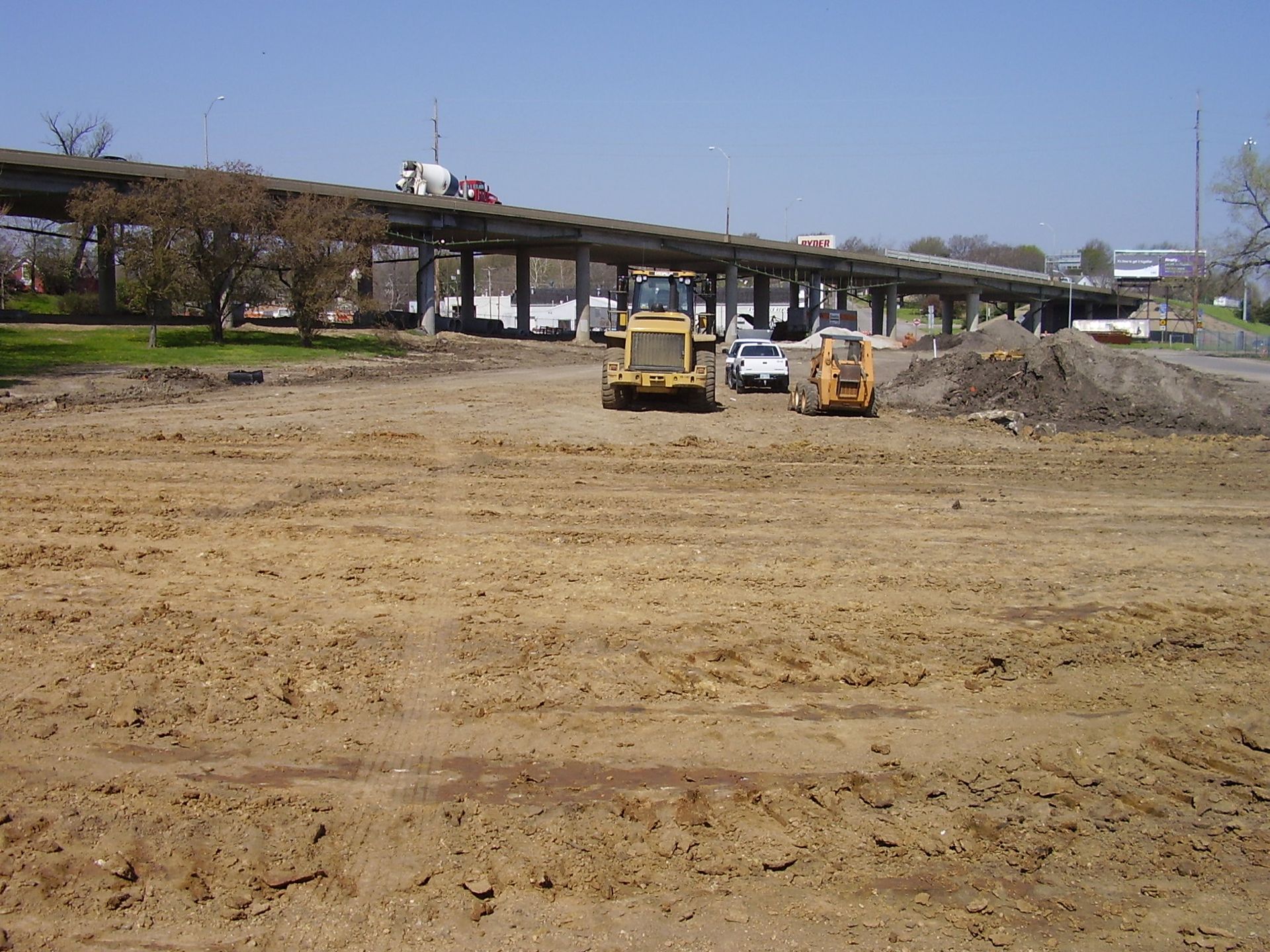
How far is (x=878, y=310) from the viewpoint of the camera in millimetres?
104625

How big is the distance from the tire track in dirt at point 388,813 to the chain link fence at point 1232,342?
86396mm

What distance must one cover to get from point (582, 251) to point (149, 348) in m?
38.0

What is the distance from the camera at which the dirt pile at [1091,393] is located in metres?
24.8

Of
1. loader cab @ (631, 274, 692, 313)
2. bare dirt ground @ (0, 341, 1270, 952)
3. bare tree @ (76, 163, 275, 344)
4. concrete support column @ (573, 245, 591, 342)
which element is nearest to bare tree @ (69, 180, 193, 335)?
bare tree @ (76, 163, 275, 344)

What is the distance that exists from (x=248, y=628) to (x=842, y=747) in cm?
453

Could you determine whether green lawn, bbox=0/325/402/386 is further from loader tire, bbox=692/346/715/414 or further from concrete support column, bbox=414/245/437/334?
loader tire, bbox=692/346/715/414

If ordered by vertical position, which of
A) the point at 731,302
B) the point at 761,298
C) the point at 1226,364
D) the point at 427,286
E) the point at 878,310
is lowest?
the point at 1226,364

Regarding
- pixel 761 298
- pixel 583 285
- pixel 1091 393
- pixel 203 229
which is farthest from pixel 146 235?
pixel 761 298

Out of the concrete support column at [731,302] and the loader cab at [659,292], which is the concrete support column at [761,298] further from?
the loader cab at [659,292]

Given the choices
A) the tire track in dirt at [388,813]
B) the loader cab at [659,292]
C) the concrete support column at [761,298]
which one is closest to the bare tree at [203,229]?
the loader cab at [659,292]

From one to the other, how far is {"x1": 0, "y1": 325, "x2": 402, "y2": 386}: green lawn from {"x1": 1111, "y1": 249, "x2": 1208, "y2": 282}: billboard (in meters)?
115

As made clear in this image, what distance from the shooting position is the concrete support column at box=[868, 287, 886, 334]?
337 ft

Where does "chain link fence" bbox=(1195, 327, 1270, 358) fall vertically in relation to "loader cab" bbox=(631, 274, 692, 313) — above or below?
above

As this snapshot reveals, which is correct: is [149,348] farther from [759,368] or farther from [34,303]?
[34,303]
